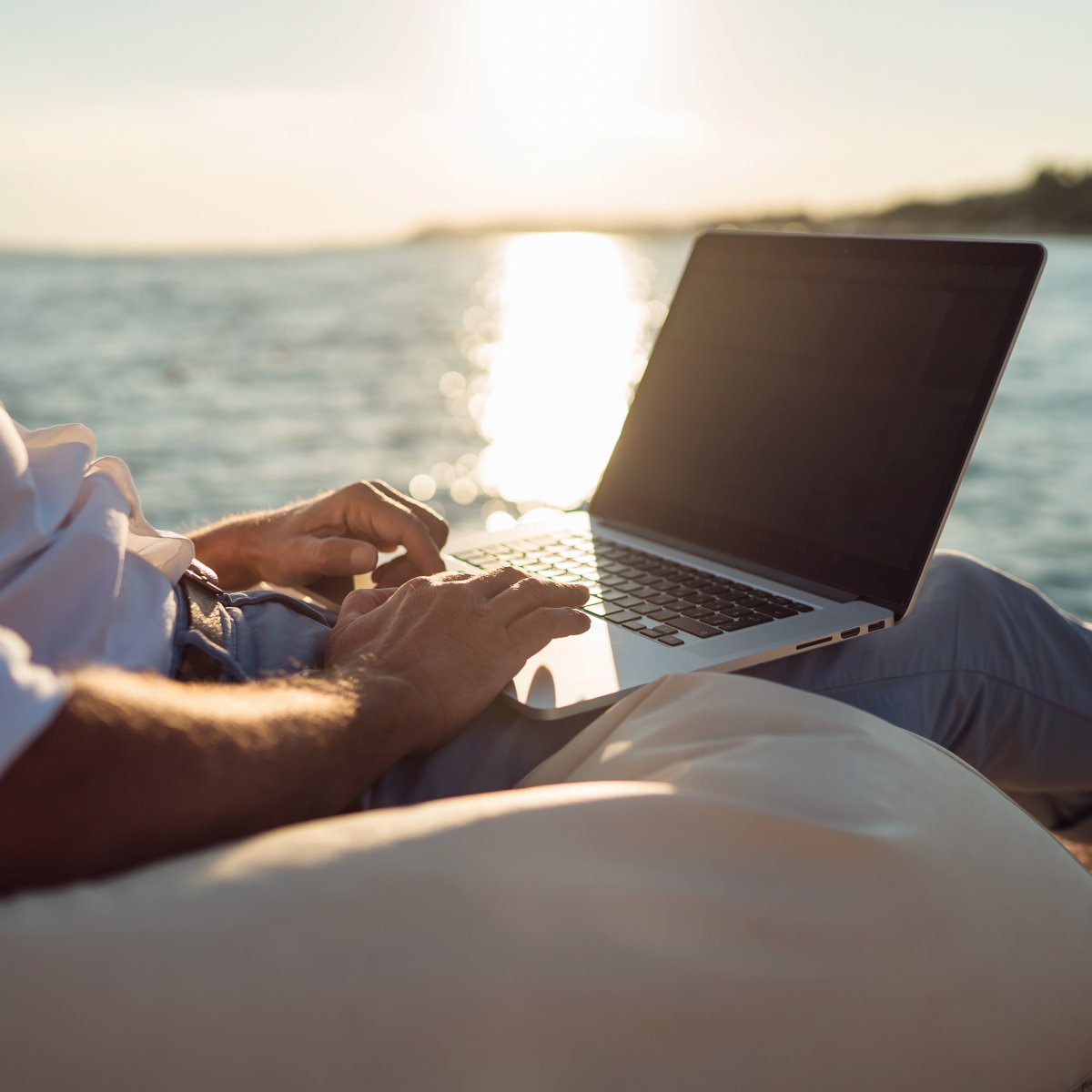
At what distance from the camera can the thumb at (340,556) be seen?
5.37 feet

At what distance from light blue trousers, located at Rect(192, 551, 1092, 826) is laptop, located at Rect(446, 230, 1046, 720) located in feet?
0.14

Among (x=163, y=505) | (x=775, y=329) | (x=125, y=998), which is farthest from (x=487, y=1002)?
(x=163, y=505)

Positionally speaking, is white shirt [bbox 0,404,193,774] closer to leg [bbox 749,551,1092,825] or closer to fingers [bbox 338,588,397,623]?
fingers [bbox 338,588,397,623]

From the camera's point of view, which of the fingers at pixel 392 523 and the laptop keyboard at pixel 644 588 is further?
the fingers at pixel 392 523

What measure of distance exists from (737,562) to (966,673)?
405mm

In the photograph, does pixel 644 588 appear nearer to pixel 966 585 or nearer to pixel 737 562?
pixel 737 562

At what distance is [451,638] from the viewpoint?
1208 mm

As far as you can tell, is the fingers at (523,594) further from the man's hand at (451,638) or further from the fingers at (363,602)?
the fingers at (363,602)

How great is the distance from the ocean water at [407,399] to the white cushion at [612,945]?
1366 mm

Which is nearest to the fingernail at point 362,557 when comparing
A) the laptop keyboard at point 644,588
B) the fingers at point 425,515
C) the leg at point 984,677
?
the fingers at point 425,515

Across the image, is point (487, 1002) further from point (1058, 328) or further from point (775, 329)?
point (1058, 328)

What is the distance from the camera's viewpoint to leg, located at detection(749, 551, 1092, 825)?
1.43m

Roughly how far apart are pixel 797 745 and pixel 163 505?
988 centimetres

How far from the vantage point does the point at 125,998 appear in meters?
0.71
